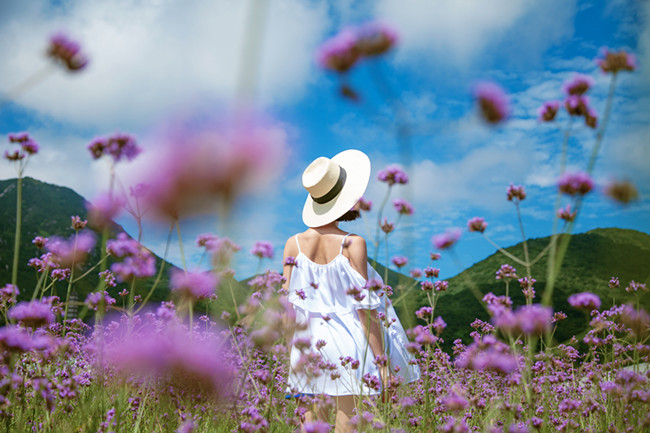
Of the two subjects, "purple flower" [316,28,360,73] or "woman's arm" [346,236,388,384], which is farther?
"woman's arm" [346,236,388,384]

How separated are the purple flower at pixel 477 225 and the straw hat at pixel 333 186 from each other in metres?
1.44

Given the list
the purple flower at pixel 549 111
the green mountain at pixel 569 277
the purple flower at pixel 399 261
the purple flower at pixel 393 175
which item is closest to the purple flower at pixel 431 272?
the purple flower at pixel 399 261

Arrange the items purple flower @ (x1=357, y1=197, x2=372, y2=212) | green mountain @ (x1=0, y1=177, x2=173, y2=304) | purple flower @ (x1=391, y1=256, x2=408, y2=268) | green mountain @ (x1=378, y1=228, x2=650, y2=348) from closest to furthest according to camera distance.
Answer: purple flower @ (x1=357, y1=197, x2=372, y2=212)
purple flower @ (x1=391, y1=256, x2=408, y2=268)
green mountain @ (x1=378, y1=228, x2=650, y2=348)
green mountain @ (x1=0, y1=177, x2=173, y2=304)

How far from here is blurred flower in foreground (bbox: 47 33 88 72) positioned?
1.47 metres

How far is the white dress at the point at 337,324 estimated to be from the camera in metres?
2.91

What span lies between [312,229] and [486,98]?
7.84ft

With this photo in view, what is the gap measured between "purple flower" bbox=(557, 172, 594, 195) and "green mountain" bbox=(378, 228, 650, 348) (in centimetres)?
673

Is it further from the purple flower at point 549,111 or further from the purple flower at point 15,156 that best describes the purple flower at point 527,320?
the purple flower at point 15,156

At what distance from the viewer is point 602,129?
4.53 ft

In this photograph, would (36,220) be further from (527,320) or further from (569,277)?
(527,320)

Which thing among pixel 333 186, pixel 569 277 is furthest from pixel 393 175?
pixel 569 277

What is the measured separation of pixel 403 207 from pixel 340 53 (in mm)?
1054

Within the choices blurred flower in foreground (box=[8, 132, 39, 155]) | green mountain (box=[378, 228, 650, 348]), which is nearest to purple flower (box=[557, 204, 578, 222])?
blurred flower in foreground (box=[8, 132, 39, 155])

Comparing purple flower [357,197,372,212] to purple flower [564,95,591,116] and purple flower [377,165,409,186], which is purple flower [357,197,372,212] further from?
purple flower [564,95,591,116]
